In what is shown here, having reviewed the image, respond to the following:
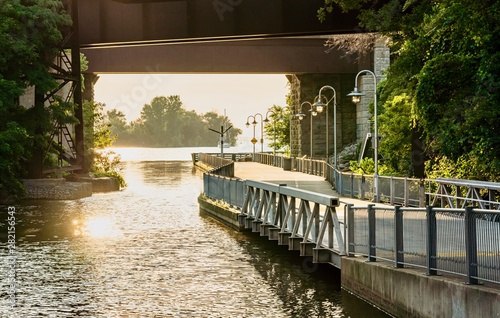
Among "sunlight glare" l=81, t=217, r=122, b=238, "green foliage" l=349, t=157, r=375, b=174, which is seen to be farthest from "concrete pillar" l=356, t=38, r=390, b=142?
"sunlight glare" l=81, t=217, r=122, b=238

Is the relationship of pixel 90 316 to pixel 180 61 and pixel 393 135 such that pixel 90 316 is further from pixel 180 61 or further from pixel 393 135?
pixel 180 61

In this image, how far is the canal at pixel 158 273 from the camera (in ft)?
60.1

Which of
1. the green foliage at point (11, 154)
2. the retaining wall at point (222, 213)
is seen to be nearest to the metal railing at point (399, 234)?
the retaining wall at point (222, 213)

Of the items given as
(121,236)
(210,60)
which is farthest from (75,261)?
(210,60)

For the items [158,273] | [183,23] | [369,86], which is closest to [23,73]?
[183,23]

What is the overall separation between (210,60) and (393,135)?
30982 mm

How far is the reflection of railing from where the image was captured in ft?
44.7

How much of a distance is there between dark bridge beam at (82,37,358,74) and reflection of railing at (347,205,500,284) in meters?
54.1

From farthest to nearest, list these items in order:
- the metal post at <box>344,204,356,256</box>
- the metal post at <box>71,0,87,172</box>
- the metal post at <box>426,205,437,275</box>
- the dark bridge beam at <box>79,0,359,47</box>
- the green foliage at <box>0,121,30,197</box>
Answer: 1. the metal post at <box>71,0,87,172</box>
2. the green foliage at <box>0,121,30,197</box>
3. the dark bridge beam at <box>79,0,359,47</box>
4. the metal post at <box>344,204,356,256</box>
5. the metal post at <box>426,205,437,275</box>

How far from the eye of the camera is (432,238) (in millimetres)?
15383

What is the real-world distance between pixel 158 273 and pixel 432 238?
960cm

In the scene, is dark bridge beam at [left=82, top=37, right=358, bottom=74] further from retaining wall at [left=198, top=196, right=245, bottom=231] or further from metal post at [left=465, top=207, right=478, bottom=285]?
metal post at [left=465, top=207, right=478, bottom=285]

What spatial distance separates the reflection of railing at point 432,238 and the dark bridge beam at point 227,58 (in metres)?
54.1

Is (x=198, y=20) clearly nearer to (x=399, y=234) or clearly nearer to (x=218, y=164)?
(x=399, y=234)
